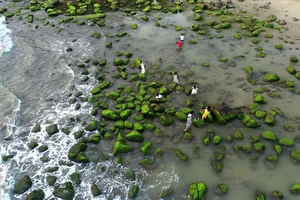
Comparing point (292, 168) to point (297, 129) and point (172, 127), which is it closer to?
point (297, 129)

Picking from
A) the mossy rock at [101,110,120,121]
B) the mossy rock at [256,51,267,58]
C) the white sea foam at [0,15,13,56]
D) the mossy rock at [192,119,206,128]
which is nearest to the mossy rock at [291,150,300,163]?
the mossy rock at [192,119,206,128]

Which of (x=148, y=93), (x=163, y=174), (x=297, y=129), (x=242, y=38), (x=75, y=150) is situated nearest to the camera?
(x=163, y=174)

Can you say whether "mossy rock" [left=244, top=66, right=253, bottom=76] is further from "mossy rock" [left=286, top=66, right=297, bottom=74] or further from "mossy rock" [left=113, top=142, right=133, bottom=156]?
"mossy rock" [left=113, top=142, right=133, bottom=156]

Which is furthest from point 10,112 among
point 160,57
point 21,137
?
point 160,57

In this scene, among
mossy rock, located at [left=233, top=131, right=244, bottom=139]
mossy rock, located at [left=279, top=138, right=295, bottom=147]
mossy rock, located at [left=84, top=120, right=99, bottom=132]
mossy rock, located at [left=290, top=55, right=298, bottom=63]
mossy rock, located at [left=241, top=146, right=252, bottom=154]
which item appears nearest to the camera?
mossy rock, located at [left=241, top=146, right=252, bottom=154]

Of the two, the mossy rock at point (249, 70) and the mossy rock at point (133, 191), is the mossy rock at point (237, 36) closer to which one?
the mossy rock at point (249, 70)

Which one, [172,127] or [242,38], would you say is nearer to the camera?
[172,127]

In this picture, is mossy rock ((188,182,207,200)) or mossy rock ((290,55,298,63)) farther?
mossy rock ((290,55,298,63))
